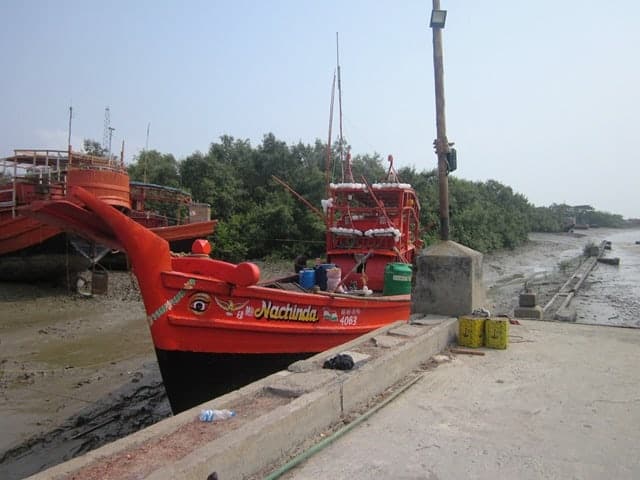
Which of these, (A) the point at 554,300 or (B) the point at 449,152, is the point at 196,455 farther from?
(A) the point at 554,300

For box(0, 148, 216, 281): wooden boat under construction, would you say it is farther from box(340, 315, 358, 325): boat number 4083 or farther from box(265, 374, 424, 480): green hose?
box(265, 374, 424, 480): green hose

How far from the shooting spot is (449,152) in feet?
23.9

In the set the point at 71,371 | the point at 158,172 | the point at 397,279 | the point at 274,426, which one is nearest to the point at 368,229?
the point at 397,279

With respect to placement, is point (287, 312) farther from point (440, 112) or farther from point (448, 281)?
point (440, 112)

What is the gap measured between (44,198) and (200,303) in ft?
33.1

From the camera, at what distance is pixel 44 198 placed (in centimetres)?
1386

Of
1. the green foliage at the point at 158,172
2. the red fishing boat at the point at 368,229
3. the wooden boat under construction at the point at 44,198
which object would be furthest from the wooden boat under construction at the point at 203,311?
the green foliage at the point at 158,172

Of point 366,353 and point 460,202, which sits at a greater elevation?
point 460,202

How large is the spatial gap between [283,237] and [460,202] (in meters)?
18.7

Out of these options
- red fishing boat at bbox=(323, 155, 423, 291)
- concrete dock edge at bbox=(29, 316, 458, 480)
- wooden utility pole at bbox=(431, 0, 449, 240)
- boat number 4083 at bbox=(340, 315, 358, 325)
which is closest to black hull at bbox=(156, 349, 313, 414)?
boat number 4083 at bbox=(340, 315, 358, 325)

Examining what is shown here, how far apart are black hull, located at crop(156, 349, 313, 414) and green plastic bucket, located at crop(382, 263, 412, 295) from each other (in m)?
2.71

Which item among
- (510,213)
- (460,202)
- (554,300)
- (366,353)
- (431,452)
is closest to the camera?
(431,452)

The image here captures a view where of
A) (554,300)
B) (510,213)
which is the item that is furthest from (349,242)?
(510,213)

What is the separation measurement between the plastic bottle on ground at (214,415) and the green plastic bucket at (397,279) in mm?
5517
